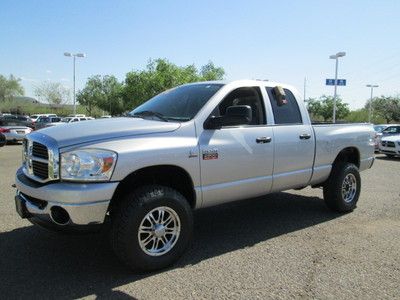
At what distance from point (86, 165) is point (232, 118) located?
64.9 inches

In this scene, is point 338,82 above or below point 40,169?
above

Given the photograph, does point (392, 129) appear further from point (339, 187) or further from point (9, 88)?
point (9, 88)

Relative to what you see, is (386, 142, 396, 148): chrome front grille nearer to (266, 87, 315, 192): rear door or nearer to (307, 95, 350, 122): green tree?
(266, 87, 315, 192): rear door

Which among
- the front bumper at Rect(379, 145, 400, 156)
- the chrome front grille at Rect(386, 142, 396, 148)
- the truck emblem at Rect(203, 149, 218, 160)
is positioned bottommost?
the front bumper at Rect(379, 145, 400, 156)

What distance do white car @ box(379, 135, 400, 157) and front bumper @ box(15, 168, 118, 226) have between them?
16.2 m

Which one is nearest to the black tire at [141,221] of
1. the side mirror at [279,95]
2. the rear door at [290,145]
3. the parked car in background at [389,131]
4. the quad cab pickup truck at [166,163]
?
the quad cab pickup truck at [166,163]

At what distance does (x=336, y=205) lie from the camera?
257 inches

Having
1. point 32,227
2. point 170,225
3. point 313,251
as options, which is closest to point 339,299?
point 313,251

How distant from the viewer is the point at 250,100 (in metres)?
5.44

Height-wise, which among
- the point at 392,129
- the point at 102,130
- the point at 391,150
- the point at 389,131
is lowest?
the point at 391,150

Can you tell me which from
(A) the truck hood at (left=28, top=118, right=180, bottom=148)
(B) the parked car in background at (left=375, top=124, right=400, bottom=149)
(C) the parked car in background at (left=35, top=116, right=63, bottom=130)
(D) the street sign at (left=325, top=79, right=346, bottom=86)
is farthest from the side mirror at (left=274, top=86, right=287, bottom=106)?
(D) the street sign at (left=325, top=79, right=346, bottom=86)

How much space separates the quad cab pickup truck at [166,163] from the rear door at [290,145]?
0.6 inches

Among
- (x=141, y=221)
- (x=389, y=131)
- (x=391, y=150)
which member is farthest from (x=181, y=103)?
(x=389, y=131)

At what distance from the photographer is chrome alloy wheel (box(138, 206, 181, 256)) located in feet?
13.4
